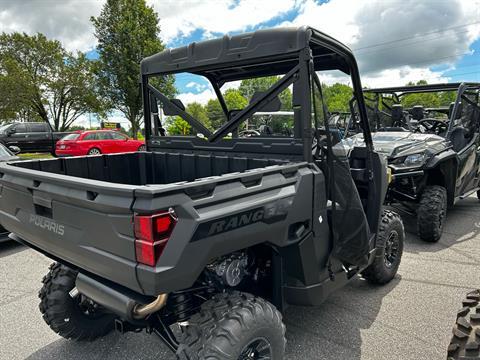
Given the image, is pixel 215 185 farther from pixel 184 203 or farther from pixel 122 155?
pixel 122 155

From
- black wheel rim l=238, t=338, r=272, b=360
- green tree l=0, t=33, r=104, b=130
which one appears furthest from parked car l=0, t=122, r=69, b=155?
black wheel rim l=238, t=338, r=272, b=360

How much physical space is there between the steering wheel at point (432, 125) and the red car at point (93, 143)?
35.0ft

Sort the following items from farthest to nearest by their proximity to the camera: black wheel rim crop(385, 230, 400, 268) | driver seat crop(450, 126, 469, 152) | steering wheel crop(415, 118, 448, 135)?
steering wheel crop(415, 118, 448, 135), driver seat crop(450, 126, 469, 152), black wheel rim crop(385, 230, 400, 268)

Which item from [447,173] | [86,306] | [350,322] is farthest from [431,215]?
[86,306]

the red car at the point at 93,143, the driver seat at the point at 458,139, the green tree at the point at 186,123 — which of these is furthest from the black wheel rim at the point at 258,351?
the red car at the point at 93,143

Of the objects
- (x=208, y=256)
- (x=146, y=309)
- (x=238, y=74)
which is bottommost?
(x=146, y=309)

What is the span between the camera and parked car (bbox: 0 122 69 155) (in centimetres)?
1736

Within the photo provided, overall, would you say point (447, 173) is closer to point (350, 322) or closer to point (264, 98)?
point (350, 322)

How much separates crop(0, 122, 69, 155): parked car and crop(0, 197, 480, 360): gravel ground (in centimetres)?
1526

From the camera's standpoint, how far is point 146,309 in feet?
5.93

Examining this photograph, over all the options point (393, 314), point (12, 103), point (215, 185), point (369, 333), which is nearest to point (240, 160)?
point (215, 185)

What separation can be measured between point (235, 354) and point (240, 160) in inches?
53.9

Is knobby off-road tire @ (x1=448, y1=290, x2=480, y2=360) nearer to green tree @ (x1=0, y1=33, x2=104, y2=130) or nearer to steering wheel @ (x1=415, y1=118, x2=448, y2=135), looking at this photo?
steering wheel @ (x1=415, y1=118, x2=448, y2=135)

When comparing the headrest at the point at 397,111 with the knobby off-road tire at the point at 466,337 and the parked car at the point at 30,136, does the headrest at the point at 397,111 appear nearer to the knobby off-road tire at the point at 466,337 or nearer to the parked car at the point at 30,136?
the knobby off-road tire at the point at 466,337
